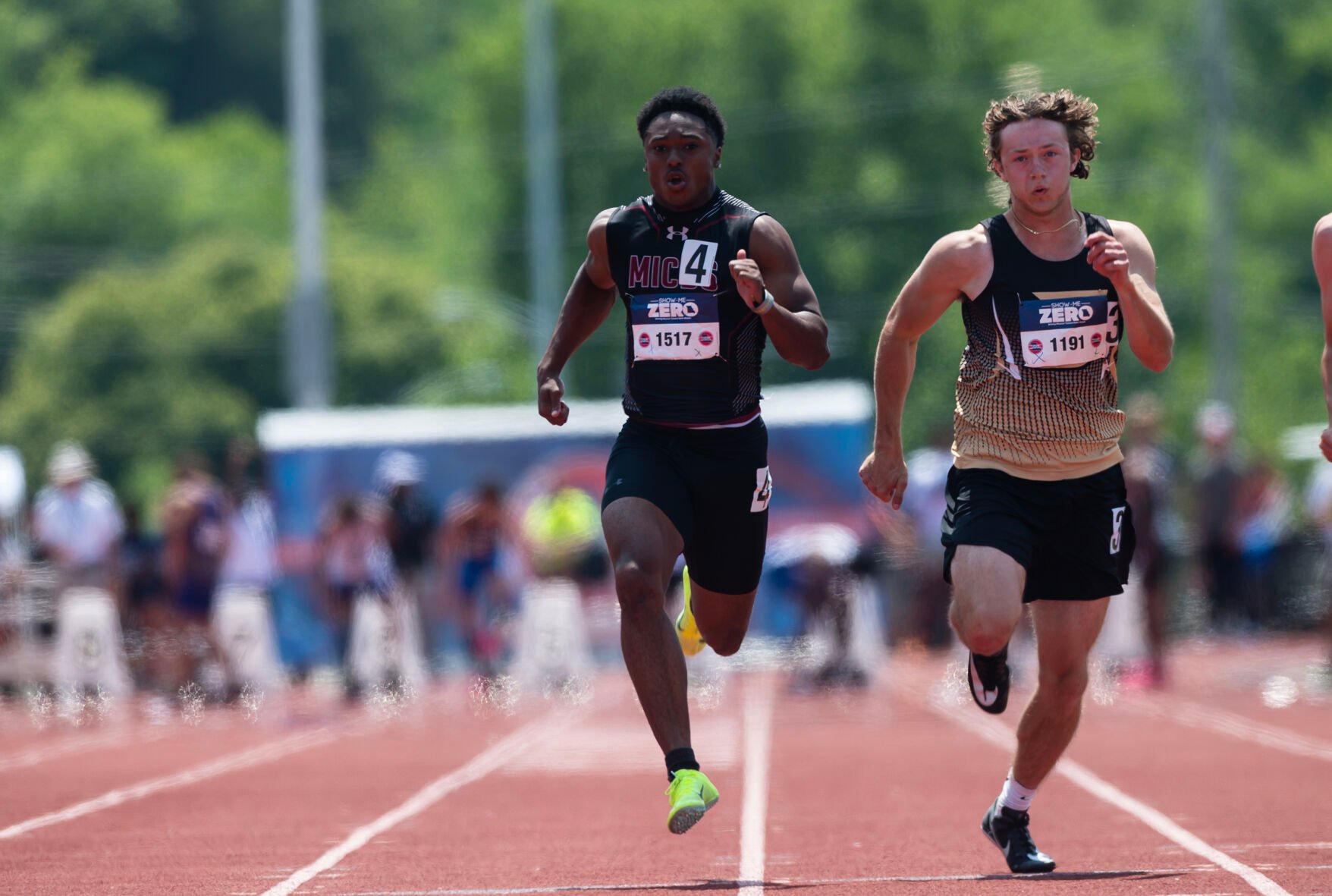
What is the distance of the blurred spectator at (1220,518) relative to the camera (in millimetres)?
21531

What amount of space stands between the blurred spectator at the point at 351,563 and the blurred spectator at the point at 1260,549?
9.19 m

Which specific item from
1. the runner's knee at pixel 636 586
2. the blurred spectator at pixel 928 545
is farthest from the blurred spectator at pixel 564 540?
the runner's knee at pixel 636 586

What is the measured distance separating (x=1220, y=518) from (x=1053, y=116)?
15.9 meters

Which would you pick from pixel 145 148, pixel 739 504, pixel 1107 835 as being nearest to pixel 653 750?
pixel 1107 835

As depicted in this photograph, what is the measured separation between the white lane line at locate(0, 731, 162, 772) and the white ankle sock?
7.33 m

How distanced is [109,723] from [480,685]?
335cm

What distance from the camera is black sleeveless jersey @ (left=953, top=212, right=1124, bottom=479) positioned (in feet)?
23.1

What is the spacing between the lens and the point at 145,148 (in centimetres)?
6350

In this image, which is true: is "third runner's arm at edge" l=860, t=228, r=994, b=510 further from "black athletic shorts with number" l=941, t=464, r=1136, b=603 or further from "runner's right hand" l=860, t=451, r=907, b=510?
"black athletic shorts with number" l=941, t=464, r=1136, b=603

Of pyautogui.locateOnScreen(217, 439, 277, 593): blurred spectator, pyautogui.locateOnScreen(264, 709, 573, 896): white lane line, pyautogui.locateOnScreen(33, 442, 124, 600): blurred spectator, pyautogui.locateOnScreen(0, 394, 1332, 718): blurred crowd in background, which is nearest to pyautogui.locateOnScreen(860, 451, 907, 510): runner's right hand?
pyautogui.locateOnScreen(264, 709, 573, 896): white lane line

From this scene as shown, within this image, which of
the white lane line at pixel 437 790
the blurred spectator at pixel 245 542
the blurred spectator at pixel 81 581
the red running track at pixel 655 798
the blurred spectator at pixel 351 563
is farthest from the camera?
the blurred spectator at pixel 351 563

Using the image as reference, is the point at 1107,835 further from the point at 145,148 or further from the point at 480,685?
the point at 145,148

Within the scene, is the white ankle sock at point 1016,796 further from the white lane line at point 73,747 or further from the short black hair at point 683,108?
the white lane line at point 73,747

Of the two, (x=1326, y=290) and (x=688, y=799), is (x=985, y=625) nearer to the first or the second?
(x=688, y=799)
